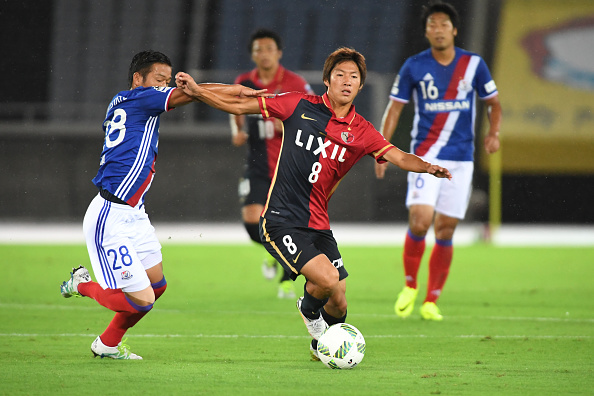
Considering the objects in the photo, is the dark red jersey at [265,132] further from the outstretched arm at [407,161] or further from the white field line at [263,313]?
the outstretched arm at [407,161]

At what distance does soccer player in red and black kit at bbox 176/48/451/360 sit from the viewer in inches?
213

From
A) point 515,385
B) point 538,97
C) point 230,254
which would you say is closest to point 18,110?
point 230,254

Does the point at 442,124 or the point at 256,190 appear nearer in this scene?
the point at 442,124

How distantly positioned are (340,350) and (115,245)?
1.44 metres

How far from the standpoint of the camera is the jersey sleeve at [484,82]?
7.63 meters

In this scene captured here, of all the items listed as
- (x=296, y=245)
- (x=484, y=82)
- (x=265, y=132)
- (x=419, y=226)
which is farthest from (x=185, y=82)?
(x=265, y=132)

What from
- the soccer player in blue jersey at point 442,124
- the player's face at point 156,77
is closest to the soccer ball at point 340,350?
the player's face at point 156,77

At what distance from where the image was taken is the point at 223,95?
534cm

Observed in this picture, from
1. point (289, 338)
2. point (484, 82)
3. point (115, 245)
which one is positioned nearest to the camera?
point (115, 245)

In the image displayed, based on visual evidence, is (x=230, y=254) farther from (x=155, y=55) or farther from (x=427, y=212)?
(x=155, y=55)

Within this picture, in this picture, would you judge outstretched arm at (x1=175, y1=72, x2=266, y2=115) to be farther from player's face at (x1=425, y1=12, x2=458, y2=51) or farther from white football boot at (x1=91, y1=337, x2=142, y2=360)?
player's face at (x1=425, y1=12, x2=458, y2=51)

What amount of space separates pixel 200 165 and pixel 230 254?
5.16 metres

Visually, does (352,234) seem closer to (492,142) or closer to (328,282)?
(492,142)

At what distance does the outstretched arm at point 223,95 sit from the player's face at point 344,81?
0.45 metres
